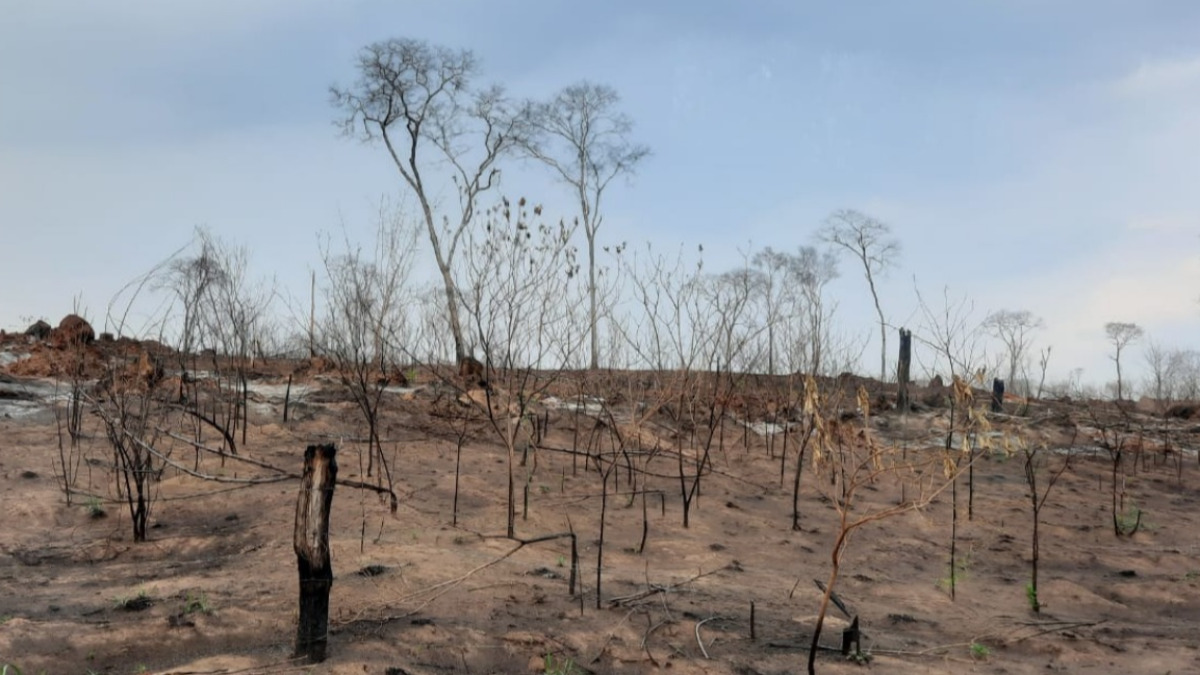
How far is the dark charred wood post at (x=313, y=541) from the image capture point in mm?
4359

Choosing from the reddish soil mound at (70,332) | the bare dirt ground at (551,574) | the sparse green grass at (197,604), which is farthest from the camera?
the reddish soil mound at (70,332)

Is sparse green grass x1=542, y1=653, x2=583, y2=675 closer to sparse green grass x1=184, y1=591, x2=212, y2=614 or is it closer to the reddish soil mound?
sparse green grass x1=184, y1=591, x2=212, y2=614

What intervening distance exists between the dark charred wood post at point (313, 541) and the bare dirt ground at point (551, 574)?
0.65 feet

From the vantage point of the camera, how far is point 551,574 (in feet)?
21.1

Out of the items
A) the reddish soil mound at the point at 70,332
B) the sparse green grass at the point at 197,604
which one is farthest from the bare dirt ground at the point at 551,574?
the reddish soil mound at the point at 70,332

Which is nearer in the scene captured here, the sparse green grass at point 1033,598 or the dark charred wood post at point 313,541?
the dark charred wood post at point 313,541

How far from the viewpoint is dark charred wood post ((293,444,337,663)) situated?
14.3 feet

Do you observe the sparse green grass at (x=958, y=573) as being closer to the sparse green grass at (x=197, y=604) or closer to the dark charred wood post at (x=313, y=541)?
the dark charred wood post at (x=313, y=541)

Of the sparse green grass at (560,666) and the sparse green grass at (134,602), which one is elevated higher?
the sparse green grass at (134,602)

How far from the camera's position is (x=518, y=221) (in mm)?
7887

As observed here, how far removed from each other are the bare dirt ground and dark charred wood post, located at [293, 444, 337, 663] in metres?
0.20

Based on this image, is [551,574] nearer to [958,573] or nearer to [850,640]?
[850,640]

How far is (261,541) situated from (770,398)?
31.0 feet

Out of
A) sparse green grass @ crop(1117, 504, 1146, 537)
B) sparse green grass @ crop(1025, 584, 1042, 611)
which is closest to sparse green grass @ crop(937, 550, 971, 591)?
sparse green grass @ crop(1025, 584, 1042, 611)
